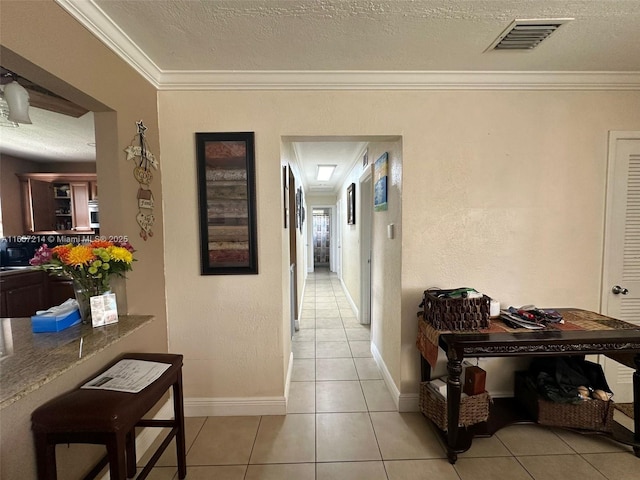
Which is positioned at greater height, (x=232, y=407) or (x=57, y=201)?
(x=57, y=201)

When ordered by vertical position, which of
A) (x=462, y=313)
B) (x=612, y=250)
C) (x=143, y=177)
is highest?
(x=143, y=177)

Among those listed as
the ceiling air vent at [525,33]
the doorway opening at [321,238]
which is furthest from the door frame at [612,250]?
the doorway opening at [321,238]

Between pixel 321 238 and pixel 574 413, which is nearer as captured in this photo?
pixel 574 413

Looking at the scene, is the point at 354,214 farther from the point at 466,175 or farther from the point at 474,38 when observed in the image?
the point at 474,38

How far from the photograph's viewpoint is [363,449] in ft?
5.56

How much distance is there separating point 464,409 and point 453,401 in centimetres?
25

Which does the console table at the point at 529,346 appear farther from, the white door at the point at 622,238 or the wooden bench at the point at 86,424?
the wooden bench at the point at 86,424

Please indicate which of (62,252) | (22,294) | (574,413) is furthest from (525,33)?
(22,294)

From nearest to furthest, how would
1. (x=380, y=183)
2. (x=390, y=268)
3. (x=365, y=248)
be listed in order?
(x=390, y=268) → (x=380, y=183) → (x=365, y=248)

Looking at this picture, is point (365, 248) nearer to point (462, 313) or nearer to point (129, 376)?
point (462, 313)

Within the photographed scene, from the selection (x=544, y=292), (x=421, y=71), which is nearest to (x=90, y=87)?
(x=421, y=71)

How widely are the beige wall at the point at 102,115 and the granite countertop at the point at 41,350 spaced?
17 cm

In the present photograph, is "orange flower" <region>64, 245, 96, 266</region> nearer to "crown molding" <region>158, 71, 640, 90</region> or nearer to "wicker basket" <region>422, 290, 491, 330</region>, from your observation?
"crown molding" <region>158, 71, 640, 90</region>

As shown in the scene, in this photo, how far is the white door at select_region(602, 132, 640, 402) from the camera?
195 cm
